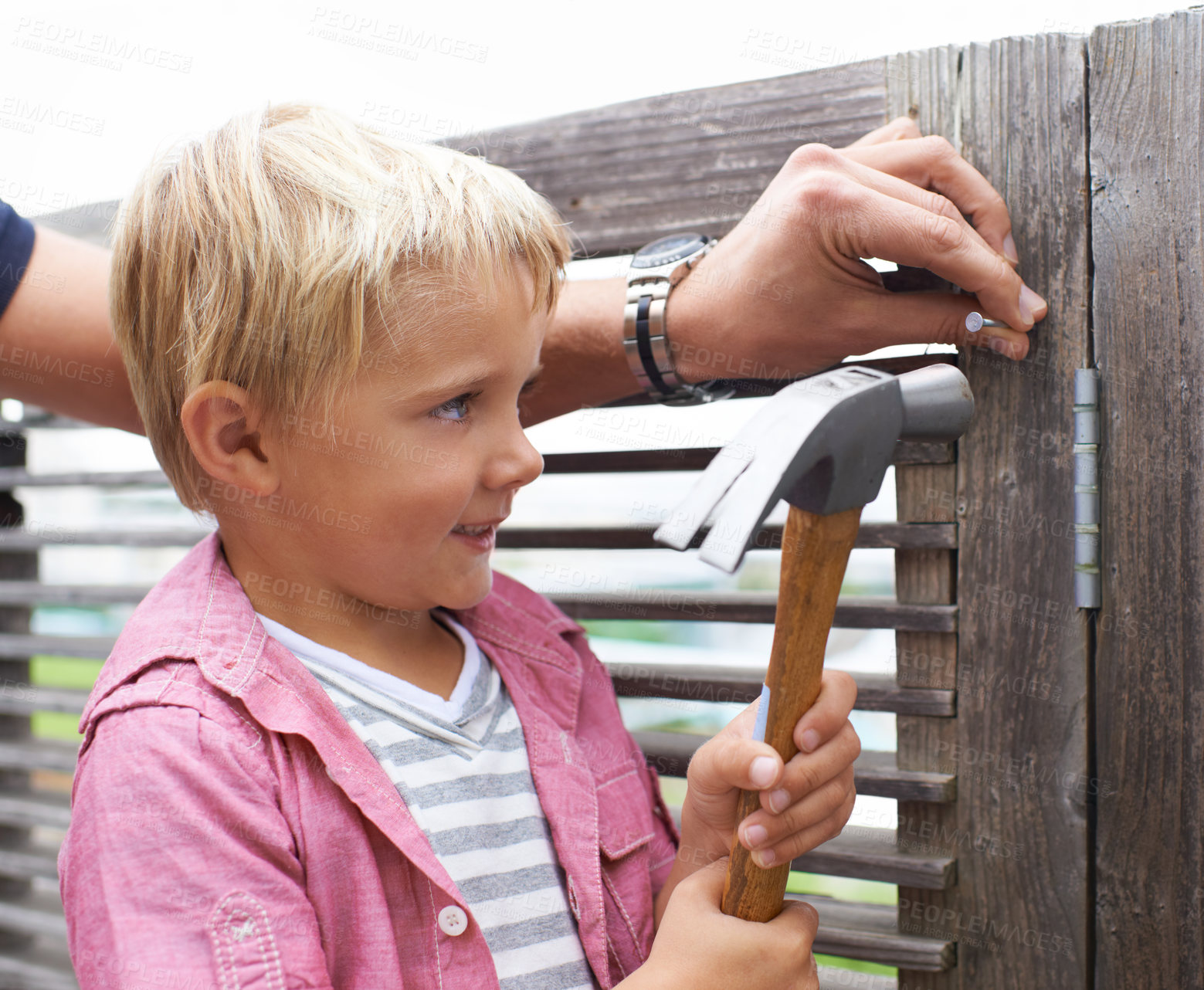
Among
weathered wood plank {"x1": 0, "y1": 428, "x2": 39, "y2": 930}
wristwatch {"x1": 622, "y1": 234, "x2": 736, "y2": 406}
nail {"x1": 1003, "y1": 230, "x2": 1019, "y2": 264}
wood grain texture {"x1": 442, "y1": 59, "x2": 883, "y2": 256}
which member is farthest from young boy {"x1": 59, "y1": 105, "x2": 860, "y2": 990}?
weathered wood plank {"x1": 0, "y1": 428, "x2": 39, "y2": 930}

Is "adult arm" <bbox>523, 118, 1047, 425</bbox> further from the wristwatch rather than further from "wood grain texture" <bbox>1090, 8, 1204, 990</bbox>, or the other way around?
"wood grain texture" <bbox>1090, 8, 1204, 990</bbox>

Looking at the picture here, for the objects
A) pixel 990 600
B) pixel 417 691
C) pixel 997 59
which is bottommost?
pixel 417 691

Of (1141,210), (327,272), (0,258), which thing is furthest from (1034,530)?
(0,258)

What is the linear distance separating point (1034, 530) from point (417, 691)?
2.90 feet

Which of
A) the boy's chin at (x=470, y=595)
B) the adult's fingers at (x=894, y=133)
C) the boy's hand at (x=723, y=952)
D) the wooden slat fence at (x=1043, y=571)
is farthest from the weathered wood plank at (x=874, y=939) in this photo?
the adult's fingers at (x=894, y=133)

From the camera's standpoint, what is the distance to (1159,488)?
3.84 ft

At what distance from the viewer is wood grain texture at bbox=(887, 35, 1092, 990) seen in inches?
47.9

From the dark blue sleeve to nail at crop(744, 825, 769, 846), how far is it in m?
1.52

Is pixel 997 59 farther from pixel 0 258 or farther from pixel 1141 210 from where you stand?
pixel 0 258

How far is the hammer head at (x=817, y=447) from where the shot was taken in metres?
0.77

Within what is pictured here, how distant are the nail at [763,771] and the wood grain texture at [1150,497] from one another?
54cm

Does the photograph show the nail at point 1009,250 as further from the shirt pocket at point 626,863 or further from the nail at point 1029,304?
the shirt pocket at point 626,863

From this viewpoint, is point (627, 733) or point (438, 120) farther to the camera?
point (438, 120)

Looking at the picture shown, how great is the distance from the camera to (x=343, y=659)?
119 centimetres
